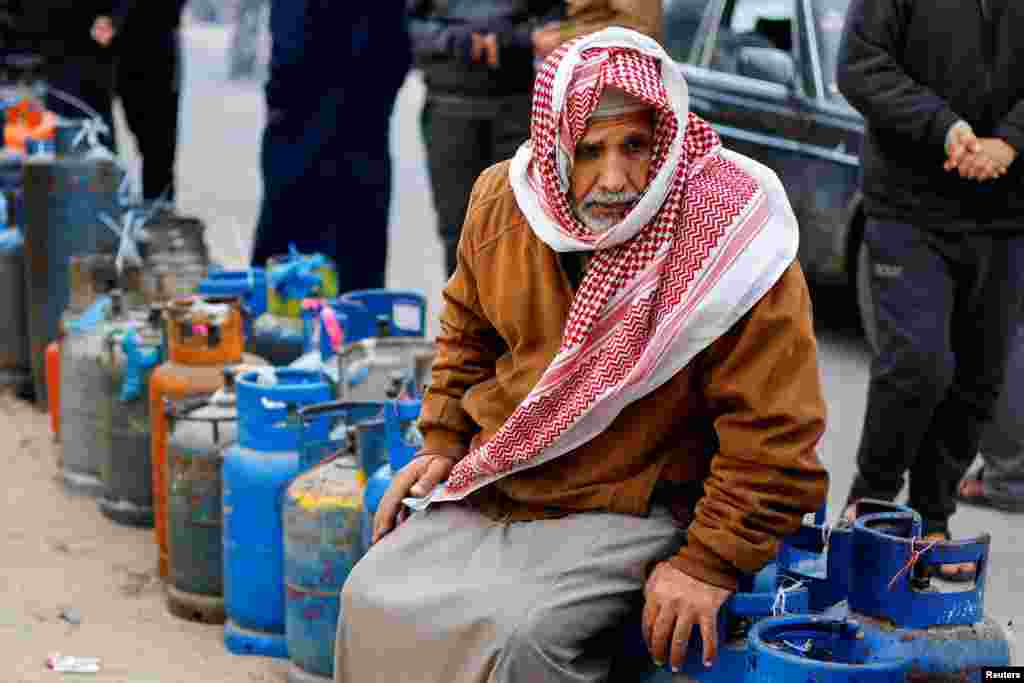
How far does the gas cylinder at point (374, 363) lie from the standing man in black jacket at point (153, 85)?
187 inches

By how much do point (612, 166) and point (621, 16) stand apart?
7.13ft

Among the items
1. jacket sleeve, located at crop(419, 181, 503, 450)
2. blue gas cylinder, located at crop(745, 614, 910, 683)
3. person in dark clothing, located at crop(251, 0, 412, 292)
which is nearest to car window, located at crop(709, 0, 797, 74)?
person in dark clothing, located at crop(251, 0, 412, 292)

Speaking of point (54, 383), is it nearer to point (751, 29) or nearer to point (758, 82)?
point (758, 82)

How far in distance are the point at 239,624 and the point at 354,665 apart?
4.86 ft

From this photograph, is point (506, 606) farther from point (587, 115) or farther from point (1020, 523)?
point (1020, 523)

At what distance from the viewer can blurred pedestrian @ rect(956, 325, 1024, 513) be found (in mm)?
5617

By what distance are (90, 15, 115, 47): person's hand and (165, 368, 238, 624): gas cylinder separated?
4571mm

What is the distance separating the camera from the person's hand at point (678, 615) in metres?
3.08

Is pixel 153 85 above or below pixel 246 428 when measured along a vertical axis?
above

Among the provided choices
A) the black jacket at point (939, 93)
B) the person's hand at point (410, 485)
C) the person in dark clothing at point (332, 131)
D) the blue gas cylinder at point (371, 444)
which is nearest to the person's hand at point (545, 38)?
the person in dark clothing at point (332, 131)

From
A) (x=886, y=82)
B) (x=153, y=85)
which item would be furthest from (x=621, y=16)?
(x=153, y=85)

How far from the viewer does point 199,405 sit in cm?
503

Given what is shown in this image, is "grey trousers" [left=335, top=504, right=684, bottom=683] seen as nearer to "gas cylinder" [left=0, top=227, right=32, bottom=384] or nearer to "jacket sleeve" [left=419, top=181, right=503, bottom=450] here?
"jacket sleeve" [left=419, top=181, right=503, bottom=450]

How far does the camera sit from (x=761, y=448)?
123 inches
